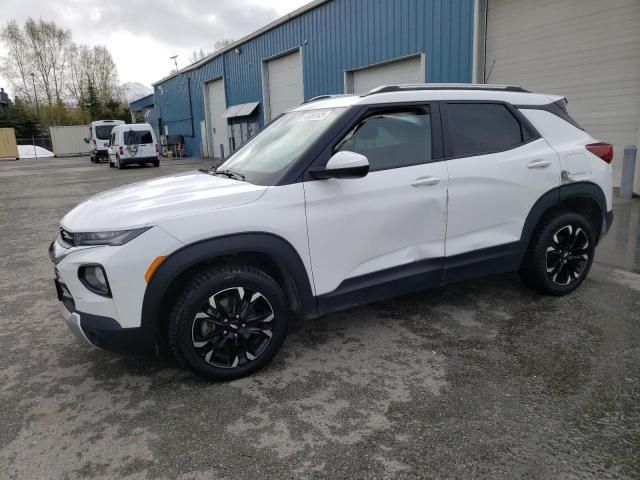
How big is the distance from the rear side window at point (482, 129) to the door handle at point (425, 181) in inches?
12.2

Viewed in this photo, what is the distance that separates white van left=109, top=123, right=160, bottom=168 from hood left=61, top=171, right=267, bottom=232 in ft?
69.2

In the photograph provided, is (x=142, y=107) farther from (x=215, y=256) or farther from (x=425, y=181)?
(x=215, y=256)

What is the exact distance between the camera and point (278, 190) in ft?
9.58

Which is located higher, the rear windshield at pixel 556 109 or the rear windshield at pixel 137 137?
the rear windshield at pixel 137 137

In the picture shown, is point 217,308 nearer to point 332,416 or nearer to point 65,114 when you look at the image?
point 332,416

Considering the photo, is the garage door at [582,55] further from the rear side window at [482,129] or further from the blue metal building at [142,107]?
the blue metal building at [142,107]

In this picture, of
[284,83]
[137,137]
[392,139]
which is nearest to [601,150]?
[392,139]

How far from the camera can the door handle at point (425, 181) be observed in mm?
3290

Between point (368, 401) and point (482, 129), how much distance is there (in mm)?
2225

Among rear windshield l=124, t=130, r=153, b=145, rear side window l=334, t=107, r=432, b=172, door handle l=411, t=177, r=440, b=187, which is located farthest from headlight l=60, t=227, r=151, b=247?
rear windshield l=124, t=130, r=153, b=145

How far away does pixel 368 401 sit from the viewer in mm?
2734

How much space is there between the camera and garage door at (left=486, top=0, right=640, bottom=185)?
8.11m

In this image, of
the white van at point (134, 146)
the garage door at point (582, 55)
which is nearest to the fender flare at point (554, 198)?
the garage door at point (582, 55)

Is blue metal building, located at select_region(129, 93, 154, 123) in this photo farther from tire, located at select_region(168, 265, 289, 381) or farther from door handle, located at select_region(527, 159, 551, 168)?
tire, located at select_region(168, 265, 289, 381)
